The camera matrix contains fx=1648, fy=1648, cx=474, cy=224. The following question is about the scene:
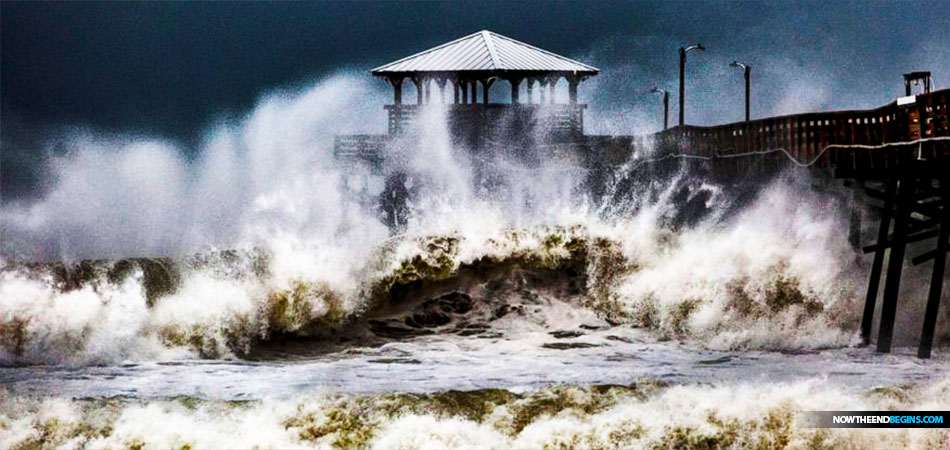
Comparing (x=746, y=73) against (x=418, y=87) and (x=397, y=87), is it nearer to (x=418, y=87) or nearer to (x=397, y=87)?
(x=418, y=87)

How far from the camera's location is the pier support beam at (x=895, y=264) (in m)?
22.5

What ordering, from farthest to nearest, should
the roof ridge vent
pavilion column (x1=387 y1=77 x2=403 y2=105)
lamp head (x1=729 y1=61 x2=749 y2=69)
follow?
1. lamp head (x1=729 y1=61 x2=749 y2=69)
2. pavilion column (x1=387 y1=77 x2=403 y2=105)
3. the roof ridge vent

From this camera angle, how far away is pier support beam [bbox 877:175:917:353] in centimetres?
2248

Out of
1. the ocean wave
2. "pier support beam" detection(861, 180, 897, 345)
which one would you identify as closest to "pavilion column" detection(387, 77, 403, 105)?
the ocean wave

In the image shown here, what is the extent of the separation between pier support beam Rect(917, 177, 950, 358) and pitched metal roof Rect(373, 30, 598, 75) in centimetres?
1613

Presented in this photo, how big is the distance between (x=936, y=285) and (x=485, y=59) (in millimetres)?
17704

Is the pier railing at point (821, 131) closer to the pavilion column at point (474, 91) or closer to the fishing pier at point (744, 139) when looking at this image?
the fishing pier at point (744, 139)

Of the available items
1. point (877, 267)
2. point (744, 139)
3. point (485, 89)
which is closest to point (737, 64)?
point (485, 89)

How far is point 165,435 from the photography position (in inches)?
697

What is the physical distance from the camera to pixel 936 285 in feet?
70.3

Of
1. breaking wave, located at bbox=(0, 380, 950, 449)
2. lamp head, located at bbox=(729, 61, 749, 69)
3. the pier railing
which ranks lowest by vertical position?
breaking wave, located at bbox=(0, 380, 950, 449)

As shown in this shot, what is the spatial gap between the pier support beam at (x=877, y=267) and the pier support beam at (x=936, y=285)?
4.75 feet

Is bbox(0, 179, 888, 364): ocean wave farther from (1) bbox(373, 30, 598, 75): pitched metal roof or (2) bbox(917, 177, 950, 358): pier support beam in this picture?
(1) bbox(373, 30, 598, 75): pitched metal roof

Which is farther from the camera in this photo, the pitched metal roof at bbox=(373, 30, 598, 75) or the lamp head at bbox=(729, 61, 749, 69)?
the lamp head at bbox=(729, 61, 749, 69)
